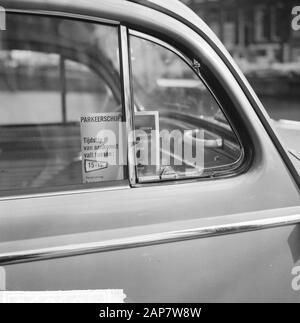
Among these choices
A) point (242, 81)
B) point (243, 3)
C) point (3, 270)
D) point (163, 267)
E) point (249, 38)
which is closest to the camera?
point (3, 270)

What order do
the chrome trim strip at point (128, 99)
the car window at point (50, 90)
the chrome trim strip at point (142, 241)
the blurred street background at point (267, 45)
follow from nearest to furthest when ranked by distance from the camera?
the chrome trim strip at point (142, 241)
the chrome trim strip at point (128, 99)
the car window at point (50, 90)
the blurred street background at point (267, 45)

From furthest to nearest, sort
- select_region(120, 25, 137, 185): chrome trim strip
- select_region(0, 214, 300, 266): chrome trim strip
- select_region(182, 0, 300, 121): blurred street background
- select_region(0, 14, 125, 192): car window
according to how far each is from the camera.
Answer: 1. select_region(182, 0, 300, 121): blurred street background
2. select_region(0, 14, 125, 192): car window
3. select_region(120, 25, 137, 185): chrome trim strip
4. select_region(0, 214, 300, 266): chrome trim strip

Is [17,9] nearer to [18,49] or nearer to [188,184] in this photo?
[188,184]

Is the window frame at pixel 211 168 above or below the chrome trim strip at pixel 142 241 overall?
above

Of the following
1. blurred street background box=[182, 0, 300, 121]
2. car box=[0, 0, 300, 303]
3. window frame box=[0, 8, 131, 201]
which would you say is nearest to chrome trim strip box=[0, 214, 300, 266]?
car box=[0, 0, 300, 303]

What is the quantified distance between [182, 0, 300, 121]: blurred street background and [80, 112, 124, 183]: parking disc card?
21.0ft

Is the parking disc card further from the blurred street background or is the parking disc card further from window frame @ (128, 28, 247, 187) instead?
the blurred street background

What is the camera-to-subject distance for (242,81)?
5.28 feet

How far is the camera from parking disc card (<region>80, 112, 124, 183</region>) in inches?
62.6

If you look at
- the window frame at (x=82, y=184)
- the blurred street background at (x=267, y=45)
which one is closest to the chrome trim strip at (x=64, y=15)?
the window frame at (x=82, y=184)

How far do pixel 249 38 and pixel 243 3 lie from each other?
2.45 metres

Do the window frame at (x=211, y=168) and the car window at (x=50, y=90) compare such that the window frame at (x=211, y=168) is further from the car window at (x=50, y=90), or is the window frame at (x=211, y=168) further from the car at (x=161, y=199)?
the car window at (x=50, y=90)

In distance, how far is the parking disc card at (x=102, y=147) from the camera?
159 cm
